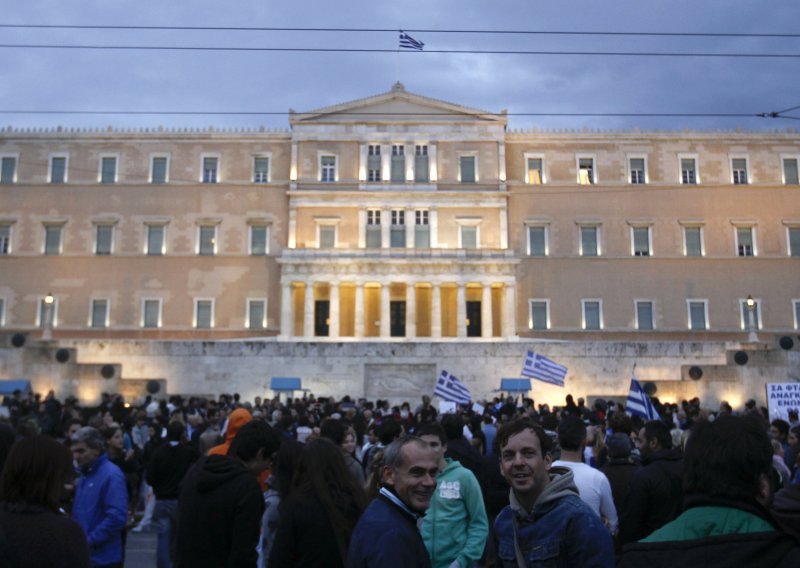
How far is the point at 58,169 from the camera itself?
4262cm

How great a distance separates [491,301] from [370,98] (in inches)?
471

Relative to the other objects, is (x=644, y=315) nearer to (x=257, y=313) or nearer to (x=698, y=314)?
(x=698, y=314)

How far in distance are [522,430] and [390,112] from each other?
39.1m

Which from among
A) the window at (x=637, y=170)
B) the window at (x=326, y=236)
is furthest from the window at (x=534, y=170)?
the window at (x=326, y=236)

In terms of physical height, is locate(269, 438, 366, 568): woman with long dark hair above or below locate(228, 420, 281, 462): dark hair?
below

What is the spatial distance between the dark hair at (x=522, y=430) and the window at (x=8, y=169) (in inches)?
1718

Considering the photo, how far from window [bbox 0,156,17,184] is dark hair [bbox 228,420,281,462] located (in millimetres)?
41981

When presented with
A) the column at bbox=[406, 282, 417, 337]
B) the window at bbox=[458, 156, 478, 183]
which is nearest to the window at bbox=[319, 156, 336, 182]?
the window at bbox=[458, 156, 478, 183]

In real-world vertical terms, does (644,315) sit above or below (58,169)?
below

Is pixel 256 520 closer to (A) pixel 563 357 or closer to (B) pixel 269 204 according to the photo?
(A) pixel 563 357

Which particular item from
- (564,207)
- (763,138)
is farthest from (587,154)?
(763,138)

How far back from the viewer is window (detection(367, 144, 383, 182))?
4181 centimetres

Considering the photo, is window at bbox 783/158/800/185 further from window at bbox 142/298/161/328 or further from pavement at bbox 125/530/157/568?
pavement at bbox 125/530/157/568

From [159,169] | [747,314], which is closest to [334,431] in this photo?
[159,169]
